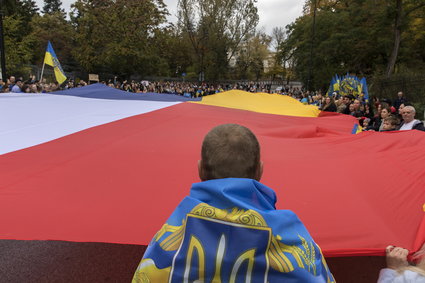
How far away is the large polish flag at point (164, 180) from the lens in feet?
7.48

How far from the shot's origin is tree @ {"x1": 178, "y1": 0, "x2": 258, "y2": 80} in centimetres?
3638

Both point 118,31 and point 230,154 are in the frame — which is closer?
point 230,154

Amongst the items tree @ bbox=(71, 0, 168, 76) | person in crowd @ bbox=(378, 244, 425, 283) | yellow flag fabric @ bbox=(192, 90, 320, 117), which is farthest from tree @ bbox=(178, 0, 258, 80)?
person in crowd @ bbox=(378, 244, 425, 283)

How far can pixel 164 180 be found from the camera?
9.75 ft

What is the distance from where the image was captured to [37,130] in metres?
4.69

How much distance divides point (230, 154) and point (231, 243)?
0.28 meters

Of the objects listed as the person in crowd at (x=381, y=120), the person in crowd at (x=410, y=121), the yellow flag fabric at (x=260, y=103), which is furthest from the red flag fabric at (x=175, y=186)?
the yellow flag fabric at (x=260, y=103)

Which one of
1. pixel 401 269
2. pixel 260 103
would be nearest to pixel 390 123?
pixel 260 103

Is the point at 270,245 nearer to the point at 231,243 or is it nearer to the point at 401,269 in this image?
the point at 231,243

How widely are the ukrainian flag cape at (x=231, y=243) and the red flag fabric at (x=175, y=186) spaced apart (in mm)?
1175

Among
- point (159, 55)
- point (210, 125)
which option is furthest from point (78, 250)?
point (159, 55)

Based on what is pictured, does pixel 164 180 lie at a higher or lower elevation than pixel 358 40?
lower

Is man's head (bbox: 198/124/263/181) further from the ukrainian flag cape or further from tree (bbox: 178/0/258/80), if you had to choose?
tree (bbox: 178/0/258/80)

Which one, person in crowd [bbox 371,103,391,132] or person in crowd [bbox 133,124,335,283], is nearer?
person in crowd [bbox 133,124,335,283]
